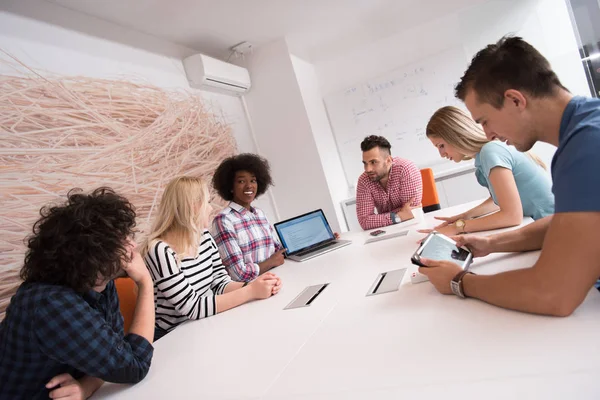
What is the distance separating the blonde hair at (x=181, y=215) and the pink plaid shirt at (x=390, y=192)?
1437 mm

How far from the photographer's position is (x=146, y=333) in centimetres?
121

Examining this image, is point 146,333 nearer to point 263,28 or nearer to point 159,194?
point 159,194

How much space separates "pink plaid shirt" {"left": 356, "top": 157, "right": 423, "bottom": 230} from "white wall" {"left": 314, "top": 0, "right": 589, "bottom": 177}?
171 centimetres

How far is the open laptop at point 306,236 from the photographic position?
2.46m

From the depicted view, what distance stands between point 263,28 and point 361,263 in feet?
9.68

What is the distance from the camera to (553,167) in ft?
2.81

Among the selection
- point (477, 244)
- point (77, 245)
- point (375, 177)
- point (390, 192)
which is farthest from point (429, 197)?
point (77, 245)

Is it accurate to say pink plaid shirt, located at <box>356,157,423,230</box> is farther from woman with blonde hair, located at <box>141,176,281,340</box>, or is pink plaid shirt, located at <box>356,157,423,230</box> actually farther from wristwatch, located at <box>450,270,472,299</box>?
wristwatch, located at <box>450,270,472,299</box>

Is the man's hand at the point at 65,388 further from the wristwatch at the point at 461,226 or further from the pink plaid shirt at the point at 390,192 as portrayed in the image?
the pink plaid shirt at the point at 390,192

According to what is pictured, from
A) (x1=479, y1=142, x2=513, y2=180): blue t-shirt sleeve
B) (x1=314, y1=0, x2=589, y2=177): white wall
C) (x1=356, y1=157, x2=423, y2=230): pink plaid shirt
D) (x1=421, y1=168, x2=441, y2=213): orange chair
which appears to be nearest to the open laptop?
(x1=356, y1=157, x2=423, y2=230): pink plaid shirt

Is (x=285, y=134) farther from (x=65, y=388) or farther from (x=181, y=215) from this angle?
(x=65, y=388)

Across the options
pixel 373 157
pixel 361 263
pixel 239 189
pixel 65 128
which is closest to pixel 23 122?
pixel 65 128

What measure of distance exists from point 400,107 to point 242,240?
9.60 ft

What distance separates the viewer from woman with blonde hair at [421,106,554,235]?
66.6 inches
